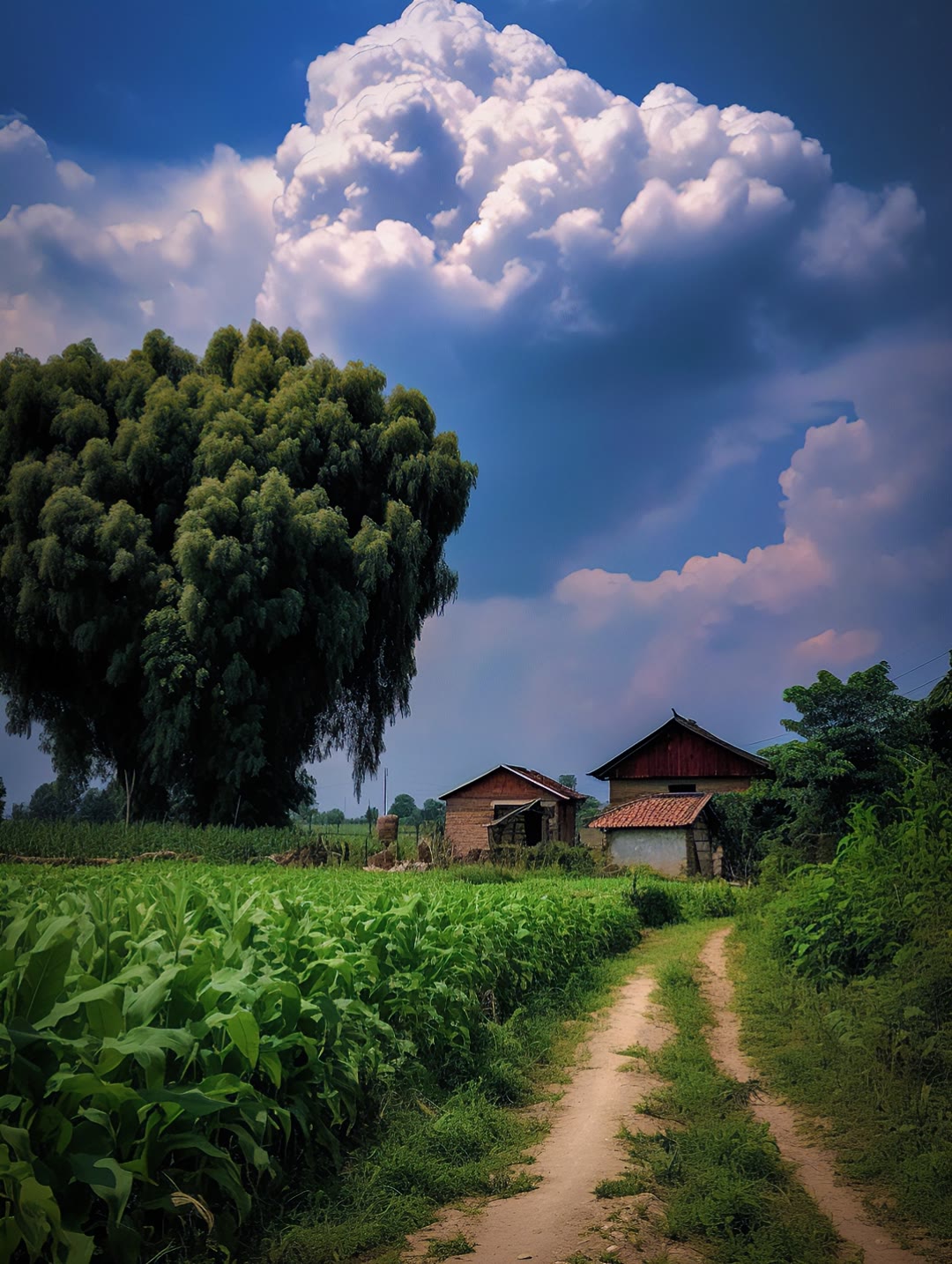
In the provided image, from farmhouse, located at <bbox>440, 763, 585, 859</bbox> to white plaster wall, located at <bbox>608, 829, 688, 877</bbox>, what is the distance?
542 cm

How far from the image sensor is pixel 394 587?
26016 mm

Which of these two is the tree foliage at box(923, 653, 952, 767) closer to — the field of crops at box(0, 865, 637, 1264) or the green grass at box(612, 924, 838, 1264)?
the green grass at box(612, 924, 838, 1264)

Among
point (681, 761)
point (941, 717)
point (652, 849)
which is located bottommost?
point (652, 849)

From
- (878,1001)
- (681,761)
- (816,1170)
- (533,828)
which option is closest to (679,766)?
(681,761)

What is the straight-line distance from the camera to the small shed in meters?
24.8

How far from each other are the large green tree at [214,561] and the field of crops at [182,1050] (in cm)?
1731

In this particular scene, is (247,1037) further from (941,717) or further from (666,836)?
(666,836)

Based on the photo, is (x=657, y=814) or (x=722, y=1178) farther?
(x=657, y=814)

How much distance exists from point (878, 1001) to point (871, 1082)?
0.58 meters

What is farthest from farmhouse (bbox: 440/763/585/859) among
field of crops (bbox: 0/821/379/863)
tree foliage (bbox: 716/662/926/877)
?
tree foliage (bbox: 716/662/926/877)

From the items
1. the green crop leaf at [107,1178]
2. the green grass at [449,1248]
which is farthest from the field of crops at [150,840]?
the green crop leaf at [107,1178]

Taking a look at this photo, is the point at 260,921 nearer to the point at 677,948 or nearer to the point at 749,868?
the point at 677,948

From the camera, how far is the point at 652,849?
994 inches

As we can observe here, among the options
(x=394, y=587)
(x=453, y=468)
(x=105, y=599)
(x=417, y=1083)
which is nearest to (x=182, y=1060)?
(x=417, y=1083)
